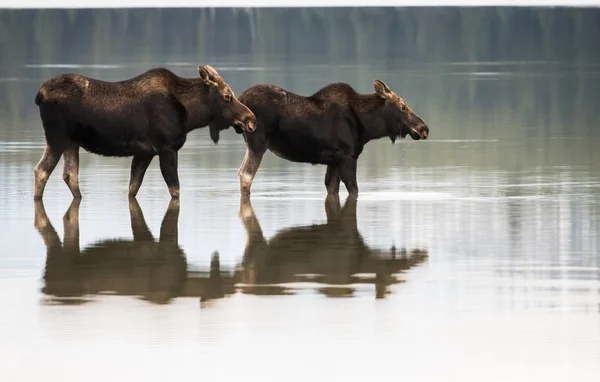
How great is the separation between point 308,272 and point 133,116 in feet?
24.7

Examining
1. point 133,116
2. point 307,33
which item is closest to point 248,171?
point 133,116

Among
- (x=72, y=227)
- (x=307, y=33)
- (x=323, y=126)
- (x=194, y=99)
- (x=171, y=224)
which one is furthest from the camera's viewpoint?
(x=307, y=33)

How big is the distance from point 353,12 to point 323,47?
29940 millimetres

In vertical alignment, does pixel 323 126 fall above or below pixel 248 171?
above

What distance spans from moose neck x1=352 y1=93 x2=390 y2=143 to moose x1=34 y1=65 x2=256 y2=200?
198cm

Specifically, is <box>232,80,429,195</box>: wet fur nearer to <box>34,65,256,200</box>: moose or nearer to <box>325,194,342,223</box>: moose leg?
<box>325,194,342,223</box>: moose leg

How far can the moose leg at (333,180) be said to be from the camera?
24875mm

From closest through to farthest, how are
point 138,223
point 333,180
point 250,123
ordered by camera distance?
point 138,223, point 250,123, point 333,180

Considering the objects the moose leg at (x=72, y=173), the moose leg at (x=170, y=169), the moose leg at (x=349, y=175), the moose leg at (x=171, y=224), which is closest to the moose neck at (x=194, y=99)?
the moose leg at (x=170, y=169)

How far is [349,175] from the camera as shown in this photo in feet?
80.8

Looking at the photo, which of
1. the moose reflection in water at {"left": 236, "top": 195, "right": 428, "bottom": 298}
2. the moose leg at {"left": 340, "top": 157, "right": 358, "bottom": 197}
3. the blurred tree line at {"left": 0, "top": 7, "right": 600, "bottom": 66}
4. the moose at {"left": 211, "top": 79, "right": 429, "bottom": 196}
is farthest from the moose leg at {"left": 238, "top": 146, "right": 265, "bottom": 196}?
the blurred tree line at {"left": 0, "top": 7, "right": 600, "bottom": 66}

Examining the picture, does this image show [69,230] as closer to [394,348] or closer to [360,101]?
[360,101]

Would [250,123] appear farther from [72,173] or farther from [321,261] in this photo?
[321,261]

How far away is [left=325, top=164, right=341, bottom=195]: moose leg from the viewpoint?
24.9 metres
